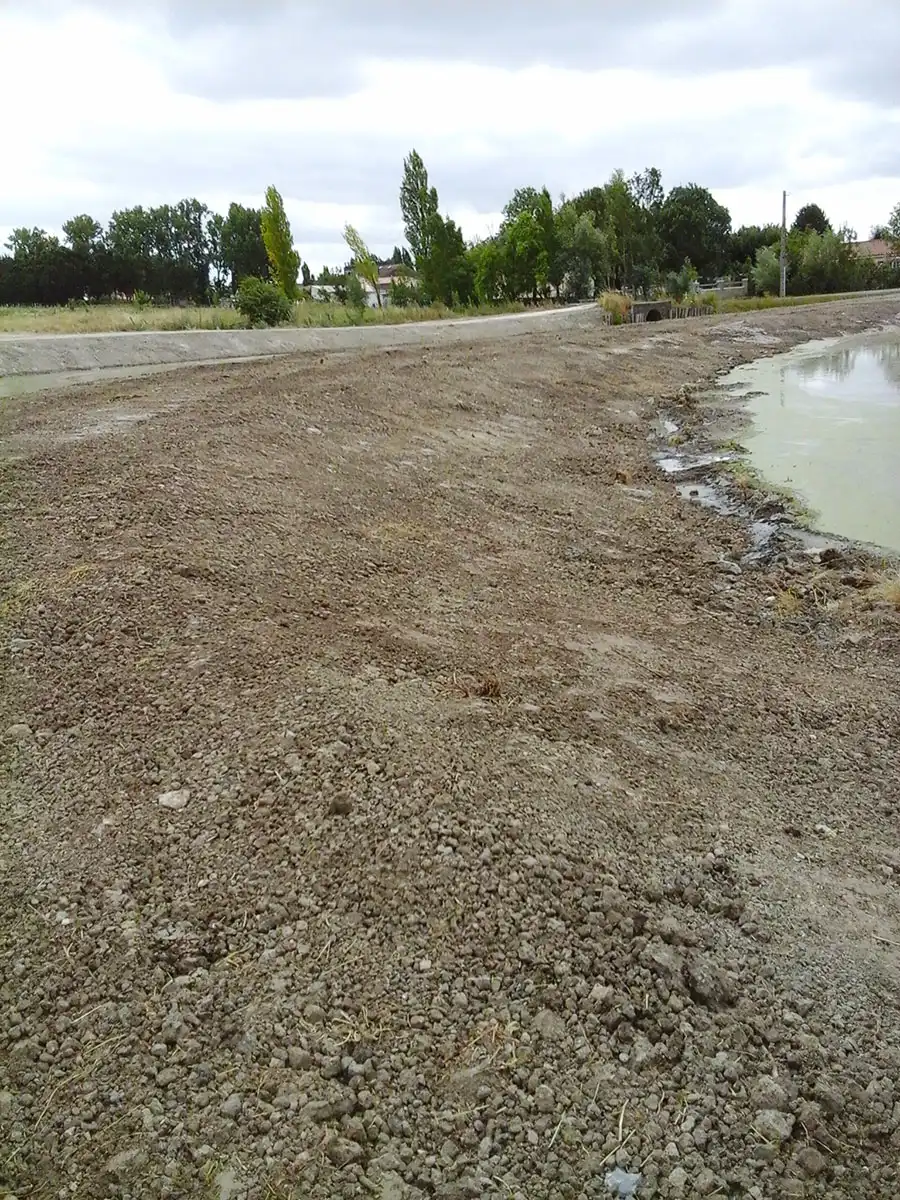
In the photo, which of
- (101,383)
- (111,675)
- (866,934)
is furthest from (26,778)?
(101,383)

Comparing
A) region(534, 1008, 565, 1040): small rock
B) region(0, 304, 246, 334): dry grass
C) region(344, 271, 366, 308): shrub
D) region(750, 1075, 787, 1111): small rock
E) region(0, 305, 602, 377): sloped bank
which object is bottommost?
region(750, 1075, 787, 1111): small rock

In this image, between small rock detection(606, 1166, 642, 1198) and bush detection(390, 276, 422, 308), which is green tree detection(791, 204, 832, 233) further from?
small rock detection(606, 1166, 642, 1198)

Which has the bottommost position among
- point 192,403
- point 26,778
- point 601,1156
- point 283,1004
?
point 601,1156

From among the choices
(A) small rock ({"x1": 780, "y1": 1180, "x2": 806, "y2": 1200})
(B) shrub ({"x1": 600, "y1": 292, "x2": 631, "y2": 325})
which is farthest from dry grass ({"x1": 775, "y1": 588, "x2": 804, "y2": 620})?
(B) shrub ({"x1": 600, "y1": 292, "x2": 631, "y2": 325})

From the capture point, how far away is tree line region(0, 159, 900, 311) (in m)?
42.2

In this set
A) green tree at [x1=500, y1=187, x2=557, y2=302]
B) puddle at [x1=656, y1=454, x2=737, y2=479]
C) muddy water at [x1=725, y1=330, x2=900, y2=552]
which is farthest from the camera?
green tree at [x1=500, y1=187, x2=557, y2=302]

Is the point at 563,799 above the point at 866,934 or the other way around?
above

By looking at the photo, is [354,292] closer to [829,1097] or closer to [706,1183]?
[829,1097]

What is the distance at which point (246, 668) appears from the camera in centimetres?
451

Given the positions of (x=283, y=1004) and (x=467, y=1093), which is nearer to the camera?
(x=467, y=1093)

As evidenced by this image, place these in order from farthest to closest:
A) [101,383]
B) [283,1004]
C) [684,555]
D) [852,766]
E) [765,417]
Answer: [765,417] < [101,383] < [684,555] < [852,766] < [283,1004]

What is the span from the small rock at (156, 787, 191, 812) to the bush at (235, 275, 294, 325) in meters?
22.4

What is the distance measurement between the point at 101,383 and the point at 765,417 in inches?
476

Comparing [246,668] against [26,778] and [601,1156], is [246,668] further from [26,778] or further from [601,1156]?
[601,1156]
